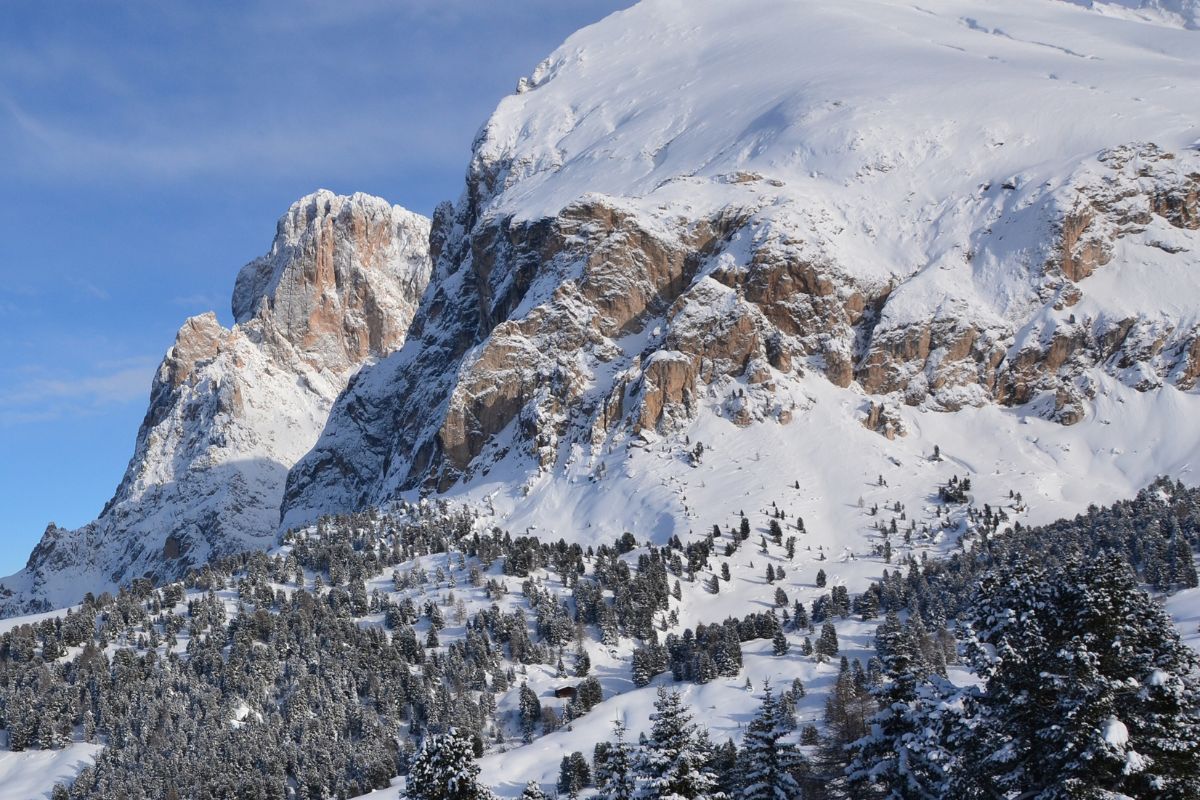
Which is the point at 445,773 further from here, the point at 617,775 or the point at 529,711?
the point at 529,711

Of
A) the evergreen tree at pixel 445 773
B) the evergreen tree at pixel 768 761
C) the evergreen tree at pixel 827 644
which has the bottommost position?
the evergreen tree at pixel 827 644

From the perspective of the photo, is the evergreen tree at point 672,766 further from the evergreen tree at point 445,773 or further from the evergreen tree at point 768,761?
the evergreen tree at point 445,773

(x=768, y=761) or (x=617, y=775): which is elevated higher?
(x=617, y=775)

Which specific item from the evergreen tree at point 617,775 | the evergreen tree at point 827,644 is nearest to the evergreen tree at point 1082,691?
the evergreen tree at point 617,775

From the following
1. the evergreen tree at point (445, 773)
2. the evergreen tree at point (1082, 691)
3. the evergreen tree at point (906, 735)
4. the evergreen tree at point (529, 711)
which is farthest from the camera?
the evergreen tree at point (529, 711)

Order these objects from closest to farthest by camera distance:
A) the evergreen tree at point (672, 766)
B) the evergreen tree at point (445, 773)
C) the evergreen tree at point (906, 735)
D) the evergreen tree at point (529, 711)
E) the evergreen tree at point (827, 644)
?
1. the evergreen tree at point (906, 735)
2. the evergreen tree at point (445, 773)
3. the evergreen tree at point (672, 766)
4. the evergreen tree at point (529, 711)
5. the evergreen tree at point (827, 644)

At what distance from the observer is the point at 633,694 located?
15150cm

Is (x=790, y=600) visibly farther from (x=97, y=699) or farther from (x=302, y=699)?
(x=97, y=699)

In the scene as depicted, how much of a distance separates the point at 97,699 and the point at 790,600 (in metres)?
119

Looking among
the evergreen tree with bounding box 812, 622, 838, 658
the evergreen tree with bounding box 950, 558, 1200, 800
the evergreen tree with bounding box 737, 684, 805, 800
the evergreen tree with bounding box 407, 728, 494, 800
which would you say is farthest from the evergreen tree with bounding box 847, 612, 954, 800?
the evergreen tree with bounding box 812, 622, 838, 658

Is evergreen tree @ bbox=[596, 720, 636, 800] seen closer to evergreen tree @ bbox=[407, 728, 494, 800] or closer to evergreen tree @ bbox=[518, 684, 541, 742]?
evergreen tree @ bbox=[407, 728, 494, 800]

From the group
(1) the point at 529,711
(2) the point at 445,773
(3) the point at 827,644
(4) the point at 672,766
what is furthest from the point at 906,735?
(1) the point at 529,711

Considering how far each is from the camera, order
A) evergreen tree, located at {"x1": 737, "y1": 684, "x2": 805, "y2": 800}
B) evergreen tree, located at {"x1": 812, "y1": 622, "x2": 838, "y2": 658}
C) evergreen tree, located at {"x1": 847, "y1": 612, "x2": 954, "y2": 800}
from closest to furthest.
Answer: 1. evergreen tree, located at {"x1": 847, "y1": 612, "x2": 954, "y2": 800}
2. evergreen tree, located at {"x1": 737, "y1": 684, "x2": 805, "y2": 800}
3. evergreen tree, located at {"x1": 812, "y1": 622, "x2": 838, "y2": 658}

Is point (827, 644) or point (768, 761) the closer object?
point (768, 761)
